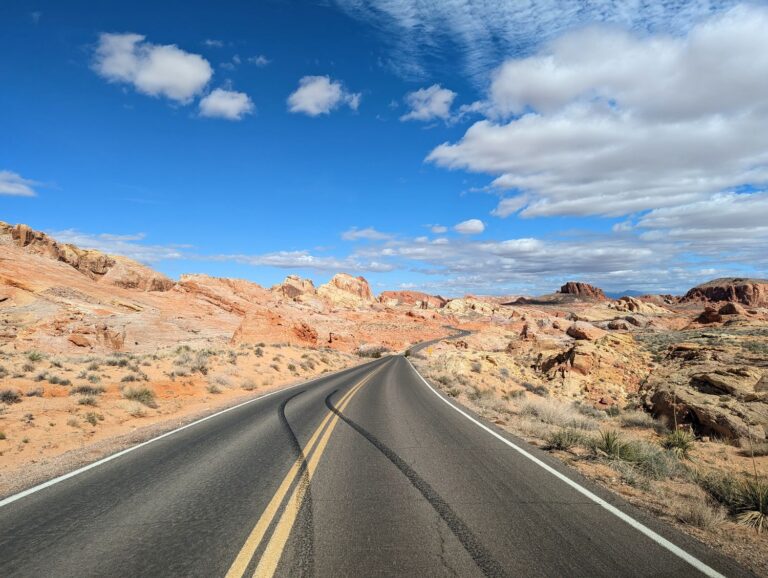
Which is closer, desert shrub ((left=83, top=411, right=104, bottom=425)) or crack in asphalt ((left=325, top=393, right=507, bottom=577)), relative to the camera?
crack in asphalt ((left=325, top=393, right=507, bottom=577))

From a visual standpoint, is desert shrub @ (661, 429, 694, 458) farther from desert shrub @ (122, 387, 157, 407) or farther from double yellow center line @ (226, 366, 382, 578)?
desert shrub @ (122, 387, 157, 407)

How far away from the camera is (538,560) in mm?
4254

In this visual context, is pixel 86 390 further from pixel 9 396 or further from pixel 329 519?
pixel 329 519

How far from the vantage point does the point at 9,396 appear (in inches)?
519

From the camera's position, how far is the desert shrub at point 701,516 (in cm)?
524

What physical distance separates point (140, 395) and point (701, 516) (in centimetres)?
1700

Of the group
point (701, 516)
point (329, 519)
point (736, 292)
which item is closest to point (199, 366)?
point (329, 519)

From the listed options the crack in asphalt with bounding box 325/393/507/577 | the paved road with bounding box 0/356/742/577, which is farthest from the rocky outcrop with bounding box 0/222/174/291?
the crack in asphalt with bounding box 325/393/507/577

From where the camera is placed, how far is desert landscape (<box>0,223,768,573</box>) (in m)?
7.58

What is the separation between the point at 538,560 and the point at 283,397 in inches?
606

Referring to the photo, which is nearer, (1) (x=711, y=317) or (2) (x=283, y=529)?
(2) (x=283, y=529)

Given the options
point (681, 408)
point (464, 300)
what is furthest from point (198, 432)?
point (464, 300)

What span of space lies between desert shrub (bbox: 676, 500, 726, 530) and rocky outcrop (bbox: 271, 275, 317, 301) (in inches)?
4404

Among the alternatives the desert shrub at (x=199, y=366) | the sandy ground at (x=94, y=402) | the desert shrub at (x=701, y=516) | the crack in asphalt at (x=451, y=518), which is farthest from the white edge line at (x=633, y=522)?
the desert shrub at (x=199, y=366)
